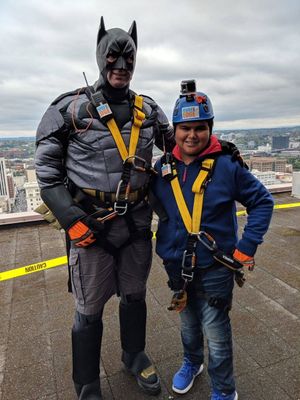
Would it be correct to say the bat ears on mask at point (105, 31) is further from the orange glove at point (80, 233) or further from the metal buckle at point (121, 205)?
the orange glove at point (80, 233)

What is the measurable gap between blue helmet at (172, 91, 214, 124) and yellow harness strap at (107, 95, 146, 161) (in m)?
0.27

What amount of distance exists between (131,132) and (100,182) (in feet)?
1.31

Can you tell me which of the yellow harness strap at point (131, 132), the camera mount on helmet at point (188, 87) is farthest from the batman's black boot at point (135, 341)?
the camera mount on helmet at point (188, 87)

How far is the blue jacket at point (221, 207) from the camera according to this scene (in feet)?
6.41

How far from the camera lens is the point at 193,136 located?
1995 mm

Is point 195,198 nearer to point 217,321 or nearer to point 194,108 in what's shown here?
point 194,108

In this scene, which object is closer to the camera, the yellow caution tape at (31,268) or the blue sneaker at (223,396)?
the blue sneaker at (223,396)

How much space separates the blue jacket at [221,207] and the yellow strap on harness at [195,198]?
3cm

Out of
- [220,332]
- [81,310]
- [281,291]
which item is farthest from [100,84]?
[281,291]

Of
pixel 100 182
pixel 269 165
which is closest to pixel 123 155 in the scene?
pixel 100 182

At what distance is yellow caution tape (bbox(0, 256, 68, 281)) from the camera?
445cm

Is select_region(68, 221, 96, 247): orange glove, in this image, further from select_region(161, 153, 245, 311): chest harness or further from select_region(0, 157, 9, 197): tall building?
select_region(0, 157, 9, 197): tall building

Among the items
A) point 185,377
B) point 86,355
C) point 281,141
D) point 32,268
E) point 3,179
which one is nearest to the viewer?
point 86,355

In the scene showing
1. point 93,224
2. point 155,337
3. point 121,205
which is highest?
point 121,205
